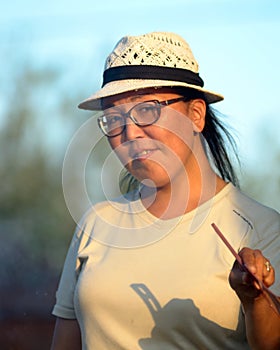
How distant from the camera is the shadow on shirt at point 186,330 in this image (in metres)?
3.04

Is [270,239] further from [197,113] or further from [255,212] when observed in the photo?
[197,113]

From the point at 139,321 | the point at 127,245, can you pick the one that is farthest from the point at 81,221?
the point at 139,321

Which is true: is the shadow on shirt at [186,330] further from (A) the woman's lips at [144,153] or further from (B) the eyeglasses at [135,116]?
(B) the eyeglasses at [135,116]

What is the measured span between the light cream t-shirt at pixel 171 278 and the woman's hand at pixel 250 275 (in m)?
0.23

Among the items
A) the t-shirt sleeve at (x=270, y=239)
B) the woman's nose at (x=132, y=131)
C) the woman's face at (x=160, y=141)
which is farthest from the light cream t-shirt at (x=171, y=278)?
the woman's nose at (x=132, y=131)

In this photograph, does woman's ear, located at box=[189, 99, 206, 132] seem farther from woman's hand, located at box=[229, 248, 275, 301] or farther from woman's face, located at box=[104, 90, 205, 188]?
woman's hand, located at box=[229, 248, 275, 301]

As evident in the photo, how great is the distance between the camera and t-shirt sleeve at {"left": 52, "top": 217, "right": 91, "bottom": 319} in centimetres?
337

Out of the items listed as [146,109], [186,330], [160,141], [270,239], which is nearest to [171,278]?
[186,330]

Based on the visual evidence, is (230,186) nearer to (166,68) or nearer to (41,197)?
(166,68)

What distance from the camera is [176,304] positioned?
3047mm

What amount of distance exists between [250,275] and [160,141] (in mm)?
654

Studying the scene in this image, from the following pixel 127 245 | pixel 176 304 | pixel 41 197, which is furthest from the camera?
pixel 41 197

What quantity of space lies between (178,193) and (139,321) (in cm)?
42

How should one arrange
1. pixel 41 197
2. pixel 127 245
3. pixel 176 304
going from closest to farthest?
pixel 176 304, pixel 127 245, pixel 41 197
